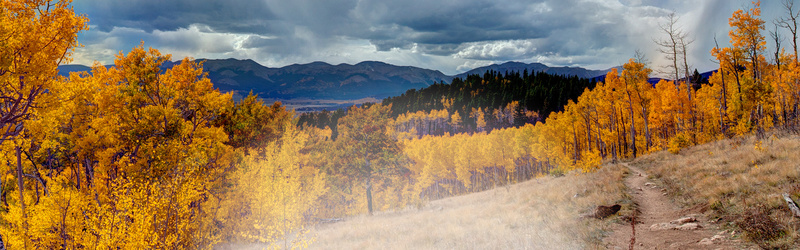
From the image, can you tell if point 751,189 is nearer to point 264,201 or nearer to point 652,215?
point 652,215

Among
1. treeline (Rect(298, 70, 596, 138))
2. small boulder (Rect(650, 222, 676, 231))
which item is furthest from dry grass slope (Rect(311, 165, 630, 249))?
treeline (Rect(298, 70, 596, 138))

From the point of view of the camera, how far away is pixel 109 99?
15180 millimetres

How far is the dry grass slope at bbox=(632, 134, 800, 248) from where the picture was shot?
695cm

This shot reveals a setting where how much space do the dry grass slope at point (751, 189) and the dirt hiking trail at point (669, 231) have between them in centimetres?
34

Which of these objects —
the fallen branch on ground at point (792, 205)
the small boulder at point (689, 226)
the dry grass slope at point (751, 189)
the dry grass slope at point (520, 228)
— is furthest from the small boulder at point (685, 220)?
the fallen branch on ground at point (792, 205)

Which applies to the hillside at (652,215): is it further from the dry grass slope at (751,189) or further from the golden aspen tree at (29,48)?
the golden aspen tree at (29,48)

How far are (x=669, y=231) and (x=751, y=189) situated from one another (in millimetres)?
2835

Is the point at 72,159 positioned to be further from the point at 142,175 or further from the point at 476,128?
the point at 476,128

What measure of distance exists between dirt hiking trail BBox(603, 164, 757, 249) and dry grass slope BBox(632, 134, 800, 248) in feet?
1.11

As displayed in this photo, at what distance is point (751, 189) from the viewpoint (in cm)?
950

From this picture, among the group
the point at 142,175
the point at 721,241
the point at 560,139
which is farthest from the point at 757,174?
the point at 560,139

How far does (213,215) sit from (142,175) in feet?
21.8

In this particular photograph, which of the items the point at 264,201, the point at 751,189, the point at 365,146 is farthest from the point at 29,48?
the point at 365,146

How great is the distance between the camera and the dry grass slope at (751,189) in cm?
695
